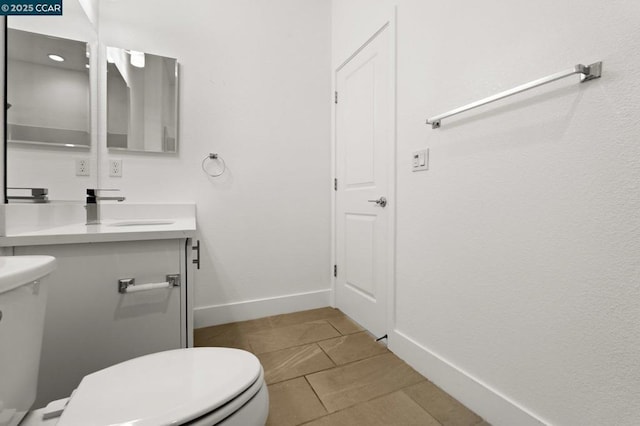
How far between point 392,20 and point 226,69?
1.13m

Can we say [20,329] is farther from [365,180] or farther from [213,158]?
[365,180]

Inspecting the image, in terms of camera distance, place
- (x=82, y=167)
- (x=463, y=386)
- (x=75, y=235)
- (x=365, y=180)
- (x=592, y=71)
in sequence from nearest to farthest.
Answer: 1. (x=592, y=71)
2. (x=75, y=235)
3. (x=463, y=386)
4. (x=82, y=167)
5. (x=365, y=180)

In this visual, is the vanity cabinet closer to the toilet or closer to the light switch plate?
the toilet

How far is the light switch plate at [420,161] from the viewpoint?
132 cm

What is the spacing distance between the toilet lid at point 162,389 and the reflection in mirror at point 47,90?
1.03m

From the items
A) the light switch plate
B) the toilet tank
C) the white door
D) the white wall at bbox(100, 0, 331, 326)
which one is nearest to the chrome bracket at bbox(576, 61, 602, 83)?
the light switch plate

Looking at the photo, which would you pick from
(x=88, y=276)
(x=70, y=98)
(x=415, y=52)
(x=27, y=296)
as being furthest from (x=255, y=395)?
(x=70, y=98)

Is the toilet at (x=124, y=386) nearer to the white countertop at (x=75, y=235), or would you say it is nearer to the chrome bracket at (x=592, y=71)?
the white countertop at (x=75, y=235)

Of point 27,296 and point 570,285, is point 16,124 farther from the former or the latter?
point 570,285

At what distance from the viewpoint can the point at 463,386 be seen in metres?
1.12

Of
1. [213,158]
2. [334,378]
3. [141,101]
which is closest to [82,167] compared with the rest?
[141,101]

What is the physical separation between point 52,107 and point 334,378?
1921mm

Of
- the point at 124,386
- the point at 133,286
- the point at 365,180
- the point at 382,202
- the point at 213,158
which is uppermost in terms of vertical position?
the point at 213,158

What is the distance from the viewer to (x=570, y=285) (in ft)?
2.66
